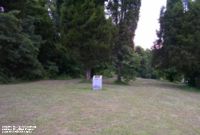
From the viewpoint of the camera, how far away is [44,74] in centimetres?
2536

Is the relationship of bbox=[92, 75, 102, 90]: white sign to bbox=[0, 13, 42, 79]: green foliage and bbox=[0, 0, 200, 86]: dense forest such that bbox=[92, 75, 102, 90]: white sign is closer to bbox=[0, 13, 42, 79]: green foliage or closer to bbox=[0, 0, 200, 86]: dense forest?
bbox=[0, 0, 200, 86]: dense forest

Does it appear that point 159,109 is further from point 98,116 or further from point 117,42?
point 117,42

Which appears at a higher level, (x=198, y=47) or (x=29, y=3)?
(x=29, y=3)

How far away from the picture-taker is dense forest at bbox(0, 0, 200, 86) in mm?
20469

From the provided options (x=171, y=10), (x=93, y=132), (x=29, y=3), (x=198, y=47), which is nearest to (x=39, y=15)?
(x=29, y=3)

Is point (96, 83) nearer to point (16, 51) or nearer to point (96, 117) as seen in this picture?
point (96, 117)

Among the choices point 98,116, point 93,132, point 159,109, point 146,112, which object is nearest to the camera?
point 93,132

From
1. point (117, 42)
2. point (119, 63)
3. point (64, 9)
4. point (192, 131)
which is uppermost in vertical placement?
point (64, 9)

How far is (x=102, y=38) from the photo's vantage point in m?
20.6

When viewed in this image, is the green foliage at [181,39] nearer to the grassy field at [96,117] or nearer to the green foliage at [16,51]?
the green foliage at [16,51]

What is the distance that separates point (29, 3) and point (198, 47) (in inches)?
487

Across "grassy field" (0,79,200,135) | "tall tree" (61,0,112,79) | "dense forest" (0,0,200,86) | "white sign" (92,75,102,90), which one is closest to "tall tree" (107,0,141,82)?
"dense forest" (0,0,200,86)

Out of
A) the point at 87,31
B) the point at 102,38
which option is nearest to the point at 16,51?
the point at 87,31

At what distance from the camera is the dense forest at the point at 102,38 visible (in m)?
20.5
